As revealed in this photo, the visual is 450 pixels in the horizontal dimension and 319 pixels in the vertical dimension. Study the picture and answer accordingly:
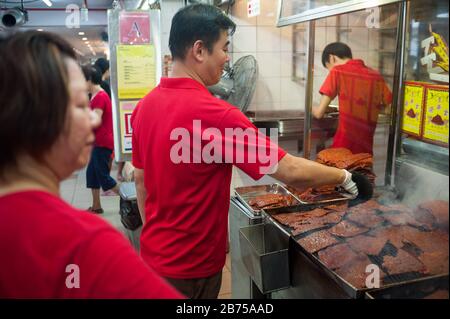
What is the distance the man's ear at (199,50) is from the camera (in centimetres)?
158

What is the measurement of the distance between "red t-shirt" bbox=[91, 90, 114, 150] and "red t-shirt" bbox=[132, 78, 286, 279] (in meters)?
2.62

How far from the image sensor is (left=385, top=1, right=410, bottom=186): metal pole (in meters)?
2.38

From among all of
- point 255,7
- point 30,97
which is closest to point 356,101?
point 255,7

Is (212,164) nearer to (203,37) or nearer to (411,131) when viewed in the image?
(203,37)

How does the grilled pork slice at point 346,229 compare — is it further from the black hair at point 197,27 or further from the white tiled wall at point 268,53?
the white tiled wall at point 268,53

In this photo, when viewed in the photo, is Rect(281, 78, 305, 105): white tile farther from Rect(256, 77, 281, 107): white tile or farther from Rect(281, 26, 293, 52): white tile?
Rect(281, 26, 293, 52): white tile

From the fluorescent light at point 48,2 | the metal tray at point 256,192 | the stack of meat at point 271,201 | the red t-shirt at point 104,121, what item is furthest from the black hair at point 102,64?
the stack of meat at point 271,201

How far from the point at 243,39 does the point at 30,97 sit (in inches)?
141

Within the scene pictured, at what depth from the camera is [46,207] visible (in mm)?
712

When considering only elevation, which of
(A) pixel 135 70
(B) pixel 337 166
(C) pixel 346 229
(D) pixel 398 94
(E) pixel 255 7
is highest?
(E) pixel 255 7

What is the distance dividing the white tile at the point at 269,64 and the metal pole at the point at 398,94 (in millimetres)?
1881

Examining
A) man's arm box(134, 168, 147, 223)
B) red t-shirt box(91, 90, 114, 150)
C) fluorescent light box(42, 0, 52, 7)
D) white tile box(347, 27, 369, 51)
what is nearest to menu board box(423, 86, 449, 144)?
man's arm box(134, 168, 147, 223)

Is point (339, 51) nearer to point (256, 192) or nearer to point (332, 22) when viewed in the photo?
point (332, 22)

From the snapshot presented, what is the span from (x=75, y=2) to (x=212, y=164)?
147 cm
